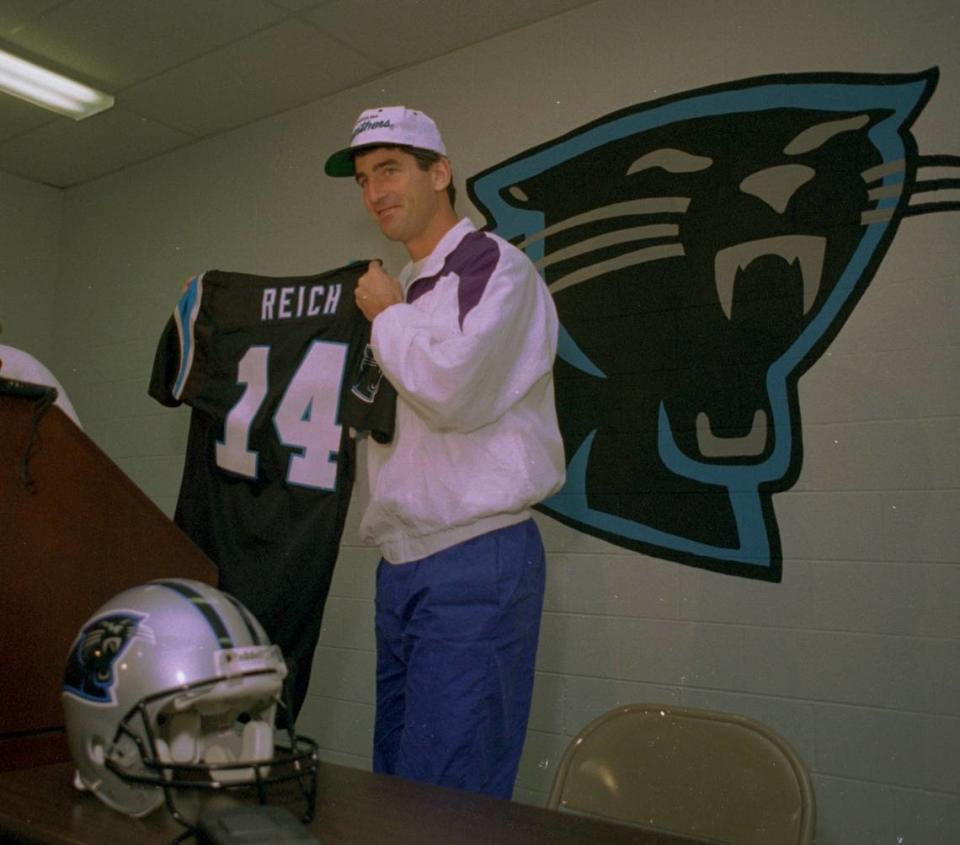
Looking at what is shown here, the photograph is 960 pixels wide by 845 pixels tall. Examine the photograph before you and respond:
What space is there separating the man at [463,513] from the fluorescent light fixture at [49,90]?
2458 millimetres

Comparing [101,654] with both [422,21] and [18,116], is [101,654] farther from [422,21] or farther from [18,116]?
[18,116]

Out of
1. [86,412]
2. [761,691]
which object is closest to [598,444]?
[761,691]

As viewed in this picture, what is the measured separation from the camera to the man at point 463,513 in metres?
1.69

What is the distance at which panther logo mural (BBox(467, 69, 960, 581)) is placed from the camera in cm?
256

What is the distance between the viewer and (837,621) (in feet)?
8.02

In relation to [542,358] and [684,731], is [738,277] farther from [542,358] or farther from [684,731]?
[684,731]

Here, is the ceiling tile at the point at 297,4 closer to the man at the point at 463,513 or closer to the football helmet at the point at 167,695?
the man at the point at 463,513

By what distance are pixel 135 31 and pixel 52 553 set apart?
8.71 feet

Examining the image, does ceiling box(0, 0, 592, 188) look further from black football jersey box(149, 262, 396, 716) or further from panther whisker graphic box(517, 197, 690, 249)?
black football jersey box(149, 262, 396, 716)

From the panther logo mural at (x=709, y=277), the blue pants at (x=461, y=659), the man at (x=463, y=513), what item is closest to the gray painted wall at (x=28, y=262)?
the panther logo mural at (x=709, y=277)

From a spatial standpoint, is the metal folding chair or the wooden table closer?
the wooden table

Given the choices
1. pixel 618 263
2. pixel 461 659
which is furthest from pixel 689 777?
pixel 618 263

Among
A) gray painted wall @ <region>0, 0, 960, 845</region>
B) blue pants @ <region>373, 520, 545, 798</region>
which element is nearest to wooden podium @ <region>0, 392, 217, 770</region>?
blue pants @ <region>373, 520, 545, 798</region>

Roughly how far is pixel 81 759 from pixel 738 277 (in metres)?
2.15
